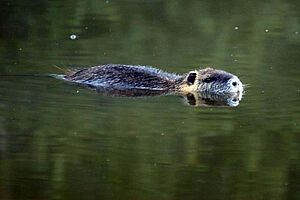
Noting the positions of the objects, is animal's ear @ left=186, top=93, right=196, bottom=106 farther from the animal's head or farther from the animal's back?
the animal's back

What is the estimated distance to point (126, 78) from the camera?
9.09 m

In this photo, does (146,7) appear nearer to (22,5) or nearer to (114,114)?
(22,5)

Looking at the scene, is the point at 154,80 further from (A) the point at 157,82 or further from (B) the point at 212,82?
(B) the point at 212,82

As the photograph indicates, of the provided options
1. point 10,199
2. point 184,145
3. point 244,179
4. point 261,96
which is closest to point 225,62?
point 261,96

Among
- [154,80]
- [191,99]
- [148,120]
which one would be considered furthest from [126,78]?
[148,120]

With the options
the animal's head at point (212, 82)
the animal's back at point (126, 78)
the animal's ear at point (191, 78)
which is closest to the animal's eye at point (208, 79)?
the animal's head at point (212, 82)

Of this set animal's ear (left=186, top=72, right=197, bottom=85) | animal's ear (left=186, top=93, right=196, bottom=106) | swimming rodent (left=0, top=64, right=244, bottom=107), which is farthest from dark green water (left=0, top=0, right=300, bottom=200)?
animal's ear (left=186, top=72, right=197, bottom=85)

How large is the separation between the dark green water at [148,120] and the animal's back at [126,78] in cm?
41

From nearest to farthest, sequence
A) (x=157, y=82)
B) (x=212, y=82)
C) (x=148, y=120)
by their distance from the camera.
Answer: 1. (x=148, y=120)
2. (x=212, y=82)
3. (x=157, y=82)

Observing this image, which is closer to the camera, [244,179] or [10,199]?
[10,199]

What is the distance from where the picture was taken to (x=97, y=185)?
5629 millimetres

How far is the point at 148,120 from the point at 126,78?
1.76 m

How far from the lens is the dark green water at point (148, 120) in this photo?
5711mm

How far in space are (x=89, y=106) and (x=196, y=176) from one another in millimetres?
2356
